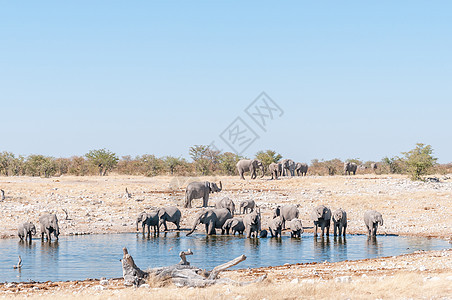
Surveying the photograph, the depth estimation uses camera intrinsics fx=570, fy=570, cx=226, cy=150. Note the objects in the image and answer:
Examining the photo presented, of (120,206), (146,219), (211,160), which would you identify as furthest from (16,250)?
(211,160)

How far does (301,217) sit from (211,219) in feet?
20.9

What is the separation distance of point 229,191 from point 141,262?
19036 mm

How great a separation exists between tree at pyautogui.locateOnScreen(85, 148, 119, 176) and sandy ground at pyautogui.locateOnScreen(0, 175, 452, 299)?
14236 mm

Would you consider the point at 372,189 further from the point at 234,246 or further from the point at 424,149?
the point at 234,246

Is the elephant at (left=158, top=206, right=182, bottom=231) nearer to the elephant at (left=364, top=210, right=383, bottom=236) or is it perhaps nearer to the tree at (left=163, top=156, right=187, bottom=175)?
the elephant at (left=364, top=210, right=383, bottom=236)

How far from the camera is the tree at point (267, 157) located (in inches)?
2352

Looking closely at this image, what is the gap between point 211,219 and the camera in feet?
85.1

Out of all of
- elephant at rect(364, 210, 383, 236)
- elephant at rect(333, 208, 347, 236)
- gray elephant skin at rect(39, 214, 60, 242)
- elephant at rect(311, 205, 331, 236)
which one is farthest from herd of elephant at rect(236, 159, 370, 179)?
gray elephant skin at rect(39, 214, 60, 242)

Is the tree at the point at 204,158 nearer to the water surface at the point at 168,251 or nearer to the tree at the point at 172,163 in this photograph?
the tree at the point at 172,163

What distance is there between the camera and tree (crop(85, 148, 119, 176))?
5915 centimetres

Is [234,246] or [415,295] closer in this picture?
[415,295]

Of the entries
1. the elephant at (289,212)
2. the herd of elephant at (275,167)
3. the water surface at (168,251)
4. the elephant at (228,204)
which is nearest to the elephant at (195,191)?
the elephant at (228,204)

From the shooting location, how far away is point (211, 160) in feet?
221

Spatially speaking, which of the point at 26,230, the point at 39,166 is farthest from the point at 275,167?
the point at 26,230
